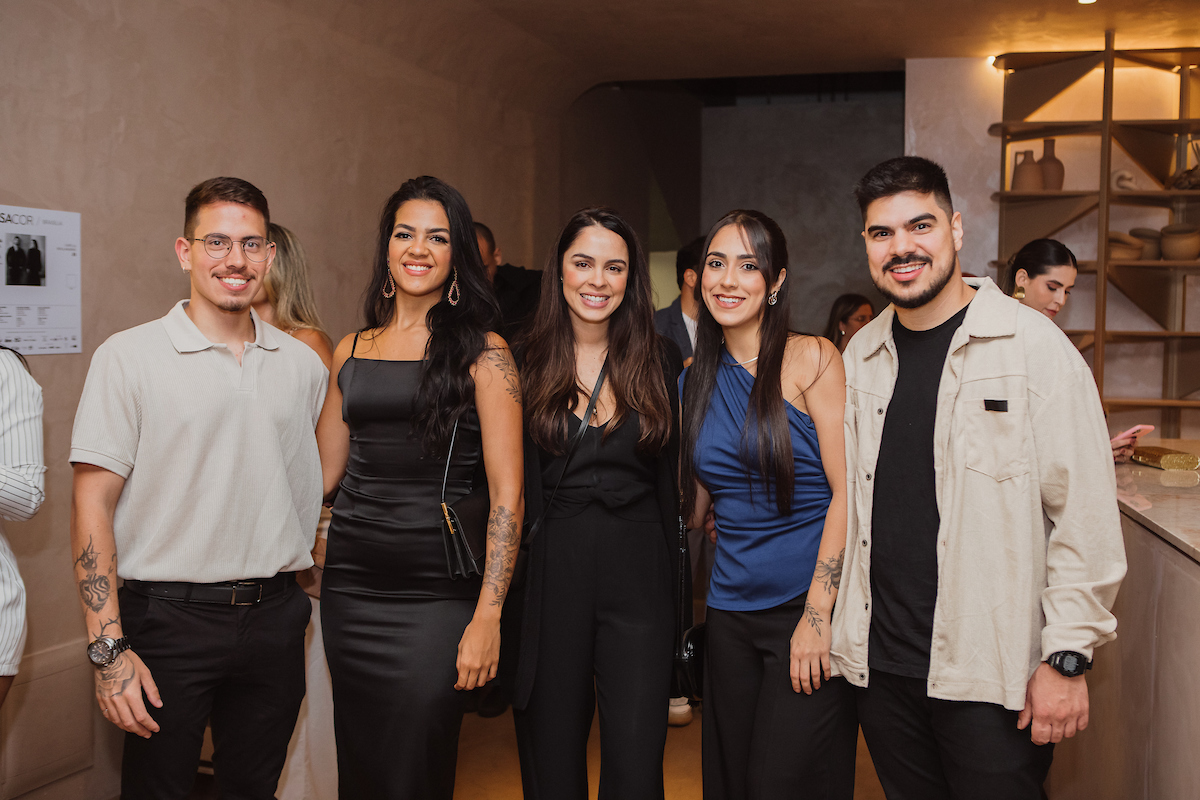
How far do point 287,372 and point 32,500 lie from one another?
1.82ft

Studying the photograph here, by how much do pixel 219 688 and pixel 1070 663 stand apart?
172 centimetres

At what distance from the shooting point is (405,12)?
4578 mm

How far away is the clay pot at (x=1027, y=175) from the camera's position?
19.3 ft

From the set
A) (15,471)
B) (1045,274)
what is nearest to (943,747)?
(15,471)

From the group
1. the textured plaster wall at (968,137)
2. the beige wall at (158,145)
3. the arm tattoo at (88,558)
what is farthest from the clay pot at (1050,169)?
the arm tattoo at (88,558)

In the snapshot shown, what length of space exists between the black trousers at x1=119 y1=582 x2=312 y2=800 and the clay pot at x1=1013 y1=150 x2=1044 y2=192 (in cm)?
559

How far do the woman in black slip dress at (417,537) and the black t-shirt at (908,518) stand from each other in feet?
2.57

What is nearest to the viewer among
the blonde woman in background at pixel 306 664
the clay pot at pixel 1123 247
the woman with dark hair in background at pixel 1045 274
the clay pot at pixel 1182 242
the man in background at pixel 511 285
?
the blonde woman in background at pixel 306 664

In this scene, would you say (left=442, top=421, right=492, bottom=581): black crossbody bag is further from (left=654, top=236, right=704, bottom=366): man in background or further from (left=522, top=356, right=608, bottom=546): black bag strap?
(left=654, top=236, right=704, bottom=366): man in background

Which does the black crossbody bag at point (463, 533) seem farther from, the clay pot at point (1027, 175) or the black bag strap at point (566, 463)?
the clay pot at point (1027, 175)

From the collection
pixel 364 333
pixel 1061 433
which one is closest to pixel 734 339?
pixel 1061 433

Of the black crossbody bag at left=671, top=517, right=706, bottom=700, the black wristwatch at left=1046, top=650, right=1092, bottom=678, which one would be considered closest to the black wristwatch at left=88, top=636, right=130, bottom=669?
the black crossbody bag at left=671, top=517, right=706, bottom=700

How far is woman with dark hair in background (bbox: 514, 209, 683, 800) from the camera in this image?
201 centimetres

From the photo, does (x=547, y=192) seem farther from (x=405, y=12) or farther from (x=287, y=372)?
(x=287, y=372)
